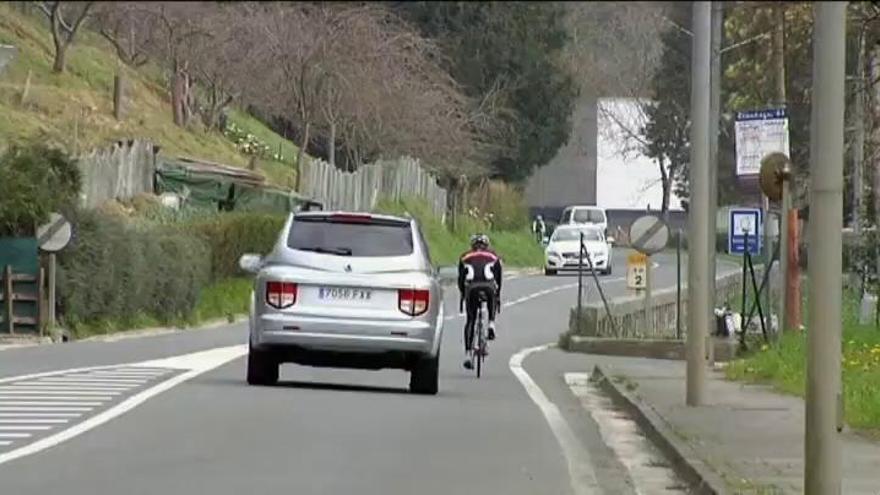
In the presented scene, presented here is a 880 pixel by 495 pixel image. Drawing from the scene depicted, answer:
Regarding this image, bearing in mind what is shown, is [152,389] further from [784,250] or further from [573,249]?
[573,249]

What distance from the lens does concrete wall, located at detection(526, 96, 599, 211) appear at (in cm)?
6494

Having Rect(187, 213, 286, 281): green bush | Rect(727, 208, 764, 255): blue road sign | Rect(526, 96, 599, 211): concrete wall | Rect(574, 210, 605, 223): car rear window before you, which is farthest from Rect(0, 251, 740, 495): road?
Rect(574, 210, 605, 223): car rear window

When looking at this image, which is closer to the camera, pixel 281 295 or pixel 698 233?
pixel 698 233

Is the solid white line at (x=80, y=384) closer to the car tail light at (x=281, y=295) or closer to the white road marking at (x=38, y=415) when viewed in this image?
the car tail light at (x=281, y=295)

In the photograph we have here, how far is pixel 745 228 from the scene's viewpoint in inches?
1164

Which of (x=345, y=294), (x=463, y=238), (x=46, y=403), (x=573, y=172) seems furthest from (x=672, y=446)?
(x=573, y=172)

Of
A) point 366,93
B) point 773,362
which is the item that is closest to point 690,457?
point 773,362

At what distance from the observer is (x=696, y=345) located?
19.7m

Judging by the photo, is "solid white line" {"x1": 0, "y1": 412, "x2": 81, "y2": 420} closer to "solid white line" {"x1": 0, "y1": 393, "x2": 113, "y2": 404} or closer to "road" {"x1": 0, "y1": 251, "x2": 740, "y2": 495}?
"road" {"x1": 0, "y1": 251, "x2": 740, "y2": 495}

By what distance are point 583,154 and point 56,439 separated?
2006 inches

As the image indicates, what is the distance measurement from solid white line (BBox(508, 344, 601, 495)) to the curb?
0.69 metres

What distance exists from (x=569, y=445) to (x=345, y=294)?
3728mm

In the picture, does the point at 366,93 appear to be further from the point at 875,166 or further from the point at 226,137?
the point at 875,166

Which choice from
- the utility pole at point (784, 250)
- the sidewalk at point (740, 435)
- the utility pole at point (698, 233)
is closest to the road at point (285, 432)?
the sidewalk at point (740, 435)
